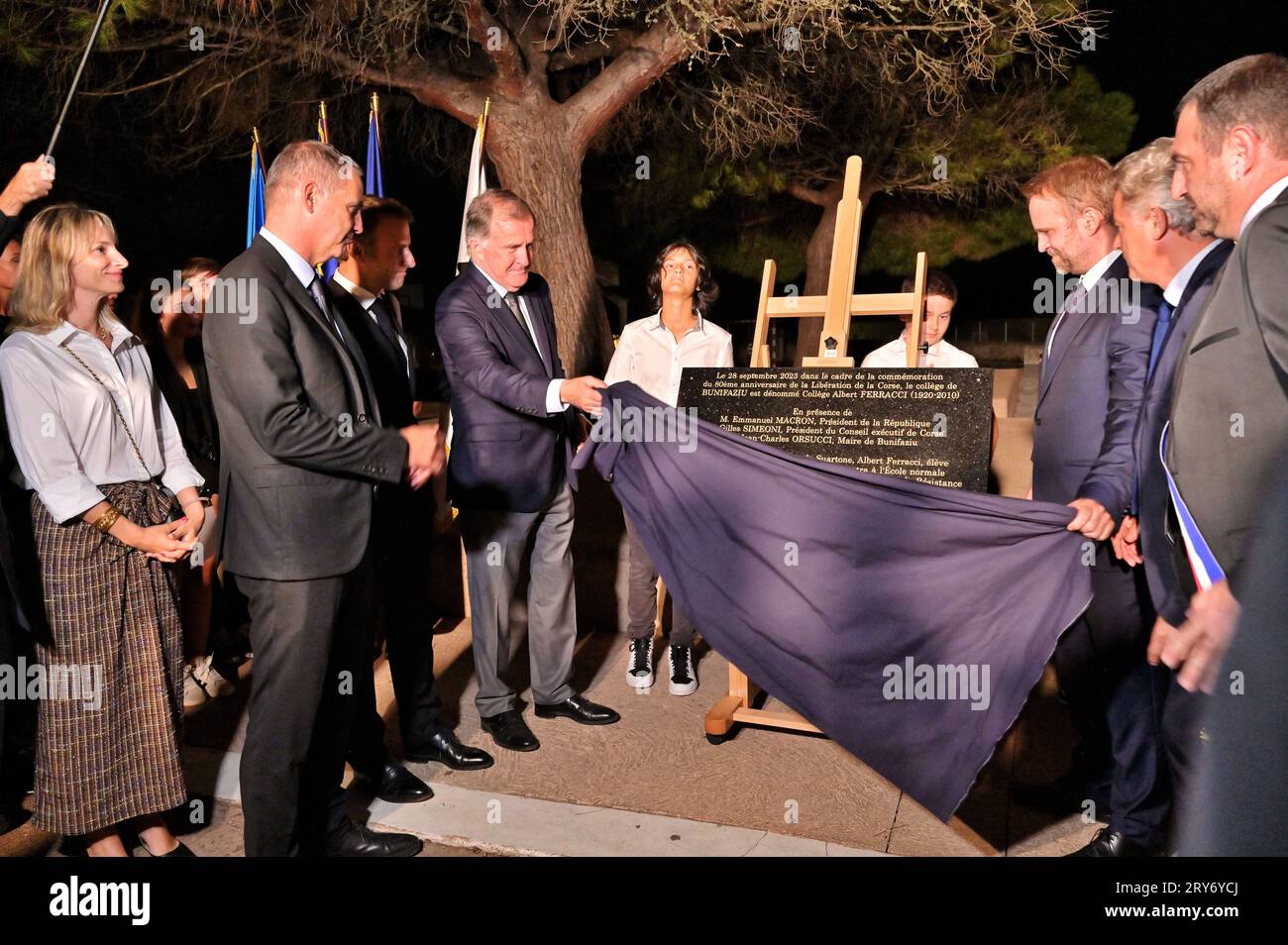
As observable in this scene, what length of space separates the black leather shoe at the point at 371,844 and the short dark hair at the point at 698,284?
111 inches

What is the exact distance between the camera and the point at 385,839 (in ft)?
10.7

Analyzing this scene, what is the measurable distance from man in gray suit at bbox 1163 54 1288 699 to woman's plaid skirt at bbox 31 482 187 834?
2961 mm

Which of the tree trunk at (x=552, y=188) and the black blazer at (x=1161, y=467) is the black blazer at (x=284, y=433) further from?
the tree trunk at (x=552, y=188)

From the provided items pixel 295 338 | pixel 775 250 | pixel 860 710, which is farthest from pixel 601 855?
pixel 775 250

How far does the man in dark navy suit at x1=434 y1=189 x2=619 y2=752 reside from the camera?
3.91 m

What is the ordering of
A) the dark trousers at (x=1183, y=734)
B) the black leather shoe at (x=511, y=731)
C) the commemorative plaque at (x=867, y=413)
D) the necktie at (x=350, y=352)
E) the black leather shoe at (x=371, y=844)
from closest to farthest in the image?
the dark trousers at (x=1183, y=734)
the necktie at (x=350, y=352)
the black leather shoe at (x=371, y=844)
the commemorative plaque at (x=867, y=413)
the black leather shoe at (x=511, y=731)

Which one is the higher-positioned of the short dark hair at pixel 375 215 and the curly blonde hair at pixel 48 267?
the short dark hair at pixel 375 215

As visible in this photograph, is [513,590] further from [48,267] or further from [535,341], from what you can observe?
[48,267]

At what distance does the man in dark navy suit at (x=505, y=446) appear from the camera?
3908 mm

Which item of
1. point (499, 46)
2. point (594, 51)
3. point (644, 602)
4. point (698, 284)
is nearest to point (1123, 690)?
point (644, 602)

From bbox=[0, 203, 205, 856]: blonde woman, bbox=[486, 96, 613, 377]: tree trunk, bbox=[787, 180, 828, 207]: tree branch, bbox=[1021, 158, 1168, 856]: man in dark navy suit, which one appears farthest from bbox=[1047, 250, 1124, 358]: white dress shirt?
bbox=[787, 180, 828, 207]: tree branch

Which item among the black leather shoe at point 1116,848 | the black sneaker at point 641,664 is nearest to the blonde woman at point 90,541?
the black sneaker at point 641,664

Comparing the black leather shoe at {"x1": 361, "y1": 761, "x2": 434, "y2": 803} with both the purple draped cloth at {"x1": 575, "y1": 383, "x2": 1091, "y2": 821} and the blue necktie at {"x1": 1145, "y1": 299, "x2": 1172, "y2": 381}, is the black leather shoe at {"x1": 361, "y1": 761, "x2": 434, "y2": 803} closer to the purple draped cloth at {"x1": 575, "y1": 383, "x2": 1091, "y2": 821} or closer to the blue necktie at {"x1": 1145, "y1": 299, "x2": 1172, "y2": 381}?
the purple draped cloth at {"x1": 575, "y1": 383, "x2": 1091, "y2": 821}

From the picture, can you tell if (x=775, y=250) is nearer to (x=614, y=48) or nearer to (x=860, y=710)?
(x=614, y=48)
